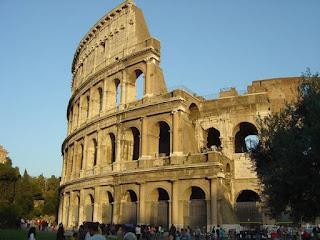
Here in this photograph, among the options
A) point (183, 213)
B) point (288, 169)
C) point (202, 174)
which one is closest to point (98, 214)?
point (183, 213)

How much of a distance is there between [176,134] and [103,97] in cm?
872

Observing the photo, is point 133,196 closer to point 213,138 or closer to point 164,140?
point 164,140

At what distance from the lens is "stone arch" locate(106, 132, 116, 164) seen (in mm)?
30047

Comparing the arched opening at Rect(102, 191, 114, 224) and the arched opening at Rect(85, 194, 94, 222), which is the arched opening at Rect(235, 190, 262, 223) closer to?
the arched opening at Rect(102, 191, 114, 224)

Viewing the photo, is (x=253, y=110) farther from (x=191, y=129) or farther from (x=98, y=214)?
(x=98, y=214)

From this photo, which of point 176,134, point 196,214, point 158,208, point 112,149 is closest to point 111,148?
point 112,149

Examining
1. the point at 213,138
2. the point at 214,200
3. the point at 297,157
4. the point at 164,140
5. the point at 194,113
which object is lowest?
the point at 214,200

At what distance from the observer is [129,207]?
26.2 meters

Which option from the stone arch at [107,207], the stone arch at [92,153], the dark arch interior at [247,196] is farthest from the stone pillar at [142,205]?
the stone arch at [92,153]

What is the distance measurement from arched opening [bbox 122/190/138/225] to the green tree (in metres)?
11.9

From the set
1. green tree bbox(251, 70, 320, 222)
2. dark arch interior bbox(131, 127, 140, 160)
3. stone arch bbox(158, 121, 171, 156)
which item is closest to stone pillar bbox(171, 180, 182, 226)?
stone arch bbox(158, 121, 171, 156)

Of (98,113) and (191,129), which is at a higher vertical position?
(98,113)

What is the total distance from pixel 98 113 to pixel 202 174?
13066mm

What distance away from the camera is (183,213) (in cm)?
2373
